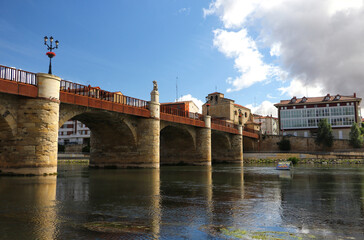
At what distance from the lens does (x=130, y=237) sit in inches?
239

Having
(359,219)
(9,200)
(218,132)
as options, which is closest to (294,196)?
(359,219)

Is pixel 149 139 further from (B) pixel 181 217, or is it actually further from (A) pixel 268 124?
(A) pixel 268 124

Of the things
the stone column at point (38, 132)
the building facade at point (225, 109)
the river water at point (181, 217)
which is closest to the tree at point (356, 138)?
the building facade at point (225, 109)

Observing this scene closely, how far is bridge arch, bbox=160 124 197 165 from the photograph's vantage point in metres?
45.6

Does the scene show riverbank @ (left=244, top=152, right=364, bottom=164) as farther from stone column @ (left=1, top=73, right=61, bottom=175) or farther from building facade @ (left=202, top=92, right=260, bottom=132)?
stone column @ (left=1, top=73, right=61, bottom=175)

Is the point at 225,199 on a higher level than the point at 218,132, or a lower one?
lower

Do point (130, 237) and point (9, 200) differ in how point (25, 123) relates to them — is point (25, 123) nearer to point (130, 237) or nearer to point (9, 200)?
point (9, 200)

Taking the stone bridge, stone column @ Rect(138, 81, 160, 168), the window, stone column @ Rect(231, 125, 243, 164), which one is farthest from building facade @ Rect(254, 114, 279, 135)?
stone column @ Rect(138, 81, 160, 168)

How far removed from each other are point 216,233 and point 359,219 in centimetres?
400

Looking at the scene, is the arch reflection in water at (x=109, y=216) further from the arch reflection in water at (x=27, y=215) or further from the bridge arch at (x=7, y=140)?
the bridge arch at (x=7, y=140)

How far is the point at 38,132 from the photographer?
20.3m

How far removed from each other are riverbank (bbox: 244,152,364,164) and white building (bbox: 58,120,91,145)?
1896 inches

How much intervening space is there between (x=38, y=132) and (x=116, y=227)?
15693 mm

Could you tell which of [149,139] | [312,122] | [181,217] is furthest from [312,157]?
[181,217]
